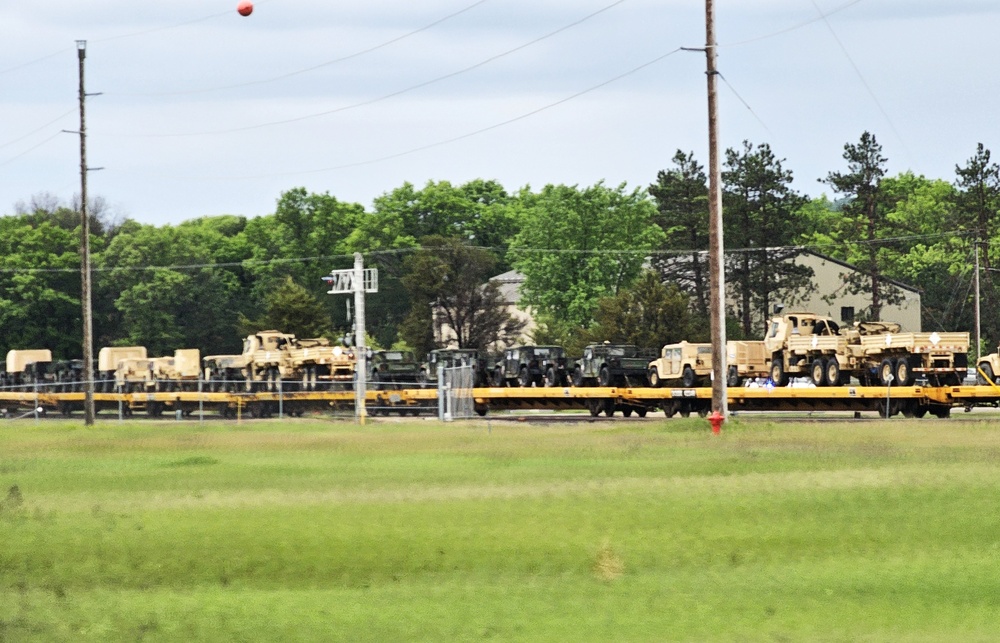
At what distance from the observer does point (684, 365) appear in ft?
198

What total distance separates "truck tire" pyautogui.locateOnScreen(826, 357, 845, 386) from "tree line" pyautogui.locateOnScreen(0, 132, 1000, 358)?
1571 inches

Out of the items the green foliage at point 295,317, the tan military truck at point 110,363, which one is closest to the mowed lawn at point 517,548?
the tan military truck at point 110,363

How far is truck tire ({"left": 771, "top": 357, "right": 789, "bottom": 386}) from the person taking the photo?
57.9 meters

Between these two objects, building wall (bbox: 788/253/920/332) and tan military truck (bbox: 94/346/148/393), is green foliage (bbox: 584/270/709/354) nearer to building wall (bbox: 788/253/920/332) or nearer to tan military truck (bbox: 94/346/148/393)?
building wall (bbox: 788/253/920/332)

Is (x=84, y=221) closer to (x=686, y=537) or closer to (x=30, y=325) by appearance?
(x=686, y=537)

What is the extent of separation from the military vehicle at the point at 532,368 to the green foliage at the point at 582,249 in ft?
159

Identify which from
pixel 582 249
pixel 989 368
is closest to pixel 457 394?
pixel 989 368

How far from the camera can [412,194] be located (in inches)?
5871

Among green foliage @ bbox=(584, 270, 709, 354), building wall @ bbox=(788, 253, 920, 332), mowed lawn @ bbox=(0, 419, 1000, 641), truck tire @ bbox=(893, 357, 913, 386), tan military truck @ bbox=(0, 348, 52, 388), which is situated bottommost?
mowed lawn @ bbox=(0, 419, 1000, 641)

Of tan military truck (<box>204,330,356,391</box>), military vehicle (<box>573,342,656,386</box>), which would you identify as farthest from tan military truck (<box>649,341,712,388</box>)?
tan military truck (<box>204,330,356,391</box>)

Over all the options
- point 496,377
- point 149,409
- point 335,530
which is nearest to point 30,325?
point 149,409

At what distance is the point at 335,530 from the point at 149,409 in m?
54.7

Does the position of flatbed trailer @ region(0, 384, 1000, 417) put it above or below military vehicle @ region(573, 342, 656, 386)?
below

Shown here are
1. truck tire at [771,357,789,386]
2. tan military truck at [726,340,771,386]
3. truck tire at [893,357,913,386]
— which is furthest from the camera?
tan military truck at [726,340,771,386]
